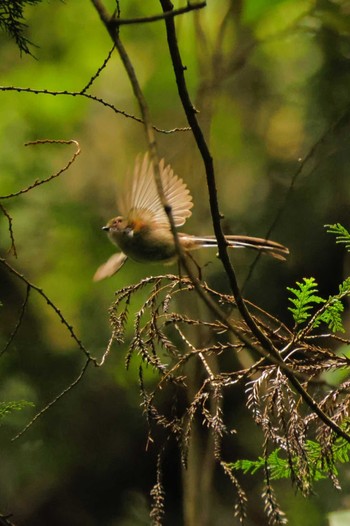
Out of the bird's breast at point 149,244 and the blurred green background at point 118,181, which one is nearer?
the bird's breast at point 149,244

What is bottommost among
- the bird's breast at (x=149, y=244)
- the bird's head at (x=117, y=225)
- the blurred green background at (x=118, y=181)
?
the bird's breast at (x=149, y=244)

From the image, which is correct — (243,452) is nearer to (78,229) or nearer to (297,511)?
(297,511)

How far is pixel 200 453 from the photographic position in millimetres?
1243

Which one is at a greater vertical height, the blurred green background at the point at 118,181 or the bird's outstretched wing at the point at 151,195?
the blurred green background at the point at 118,181

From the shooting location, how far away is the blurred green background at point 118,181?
1.30 meters

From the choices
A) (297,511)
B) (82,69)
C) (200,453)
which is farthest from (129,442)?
(82,69)

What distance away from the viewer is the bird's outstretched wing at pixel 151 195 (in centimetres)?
72

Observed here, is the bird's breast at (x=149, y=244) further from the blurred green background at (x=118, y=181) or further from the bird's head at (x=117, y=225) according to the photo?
A: the blurred green background at (x=118, y=181)

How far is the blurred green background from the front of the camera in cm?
130

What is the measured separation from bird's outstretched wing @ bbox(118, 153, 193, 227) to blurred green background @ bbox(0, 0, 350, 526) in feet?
1.75

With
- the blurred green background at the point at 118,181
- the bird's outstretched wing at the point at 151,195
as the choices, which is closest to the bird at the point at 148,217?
the bird's outstretched wing at the point at 151,195

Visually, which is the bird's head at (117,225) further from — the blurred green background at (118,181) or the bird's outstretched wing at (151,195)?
the blurred green background at (118,181)

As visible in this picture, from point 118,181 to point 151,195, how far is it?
0.58 m

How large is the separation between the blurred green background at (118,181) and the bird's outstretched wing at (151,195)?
0.53 m
